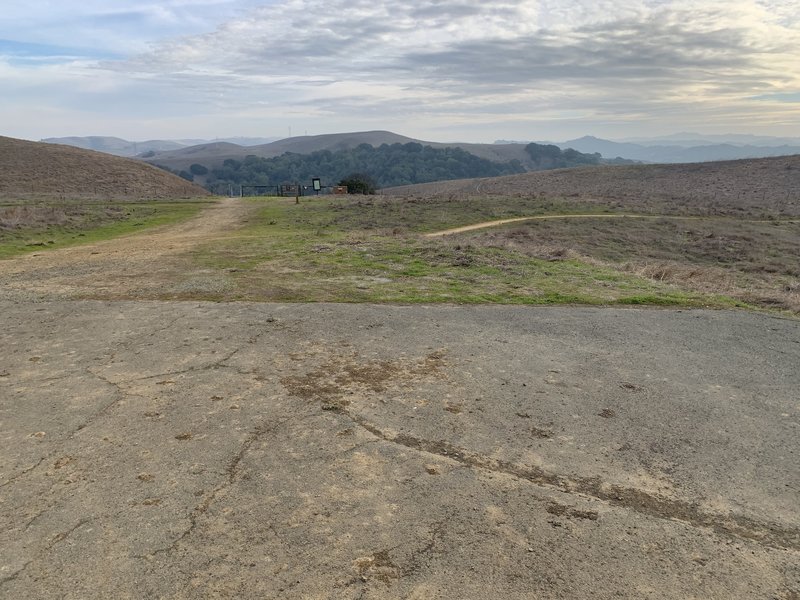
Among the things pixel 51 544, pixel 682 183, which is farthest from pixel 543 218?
pixel 682 183

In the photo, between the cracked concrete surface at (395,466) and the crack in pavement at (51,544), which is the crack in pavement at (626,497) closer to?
the cracked concrete surface at (395,466)

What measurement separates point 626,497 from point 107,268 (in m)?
12.4

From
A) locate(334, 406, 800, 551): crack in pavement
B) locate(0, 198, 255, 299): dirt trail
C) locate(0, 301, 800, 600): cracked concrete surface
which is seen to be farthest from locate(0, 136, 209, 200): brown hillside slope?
locate(334, 406, 800, 551): crack in pavement

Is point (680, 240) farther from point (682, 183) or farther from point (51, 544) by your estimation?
point (682, 183)

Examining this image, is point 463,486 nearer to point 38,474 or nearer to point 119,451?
point 119,451

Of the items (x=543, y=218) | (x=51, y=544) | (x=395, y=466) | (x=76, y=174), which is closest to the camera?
(x=51, y=544)

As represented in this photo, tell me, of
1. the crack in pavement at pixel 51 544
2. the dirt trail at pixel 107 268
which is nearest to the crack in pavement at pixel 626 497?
the crack in pavement at pixel 51 544

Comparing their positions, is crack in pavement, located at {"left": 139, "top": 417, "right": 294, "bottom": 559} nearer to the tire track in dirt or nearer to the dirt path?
the dirt path

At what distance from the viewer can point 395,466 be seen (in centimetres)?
444

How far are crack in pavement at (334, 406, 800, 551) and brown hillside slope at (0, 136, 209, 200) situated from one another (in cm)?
5160

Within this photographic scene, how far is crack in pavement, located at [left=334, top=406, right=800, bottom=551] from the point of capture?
12.2ft

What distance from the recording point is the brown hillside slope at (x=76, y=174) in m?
54.4

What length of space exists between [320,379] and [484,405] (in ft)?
5.74

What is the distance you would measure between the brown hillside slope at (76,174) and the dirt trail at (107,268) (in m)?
35.4
